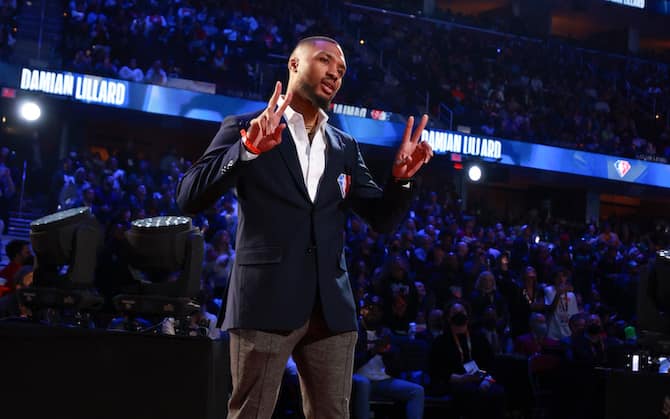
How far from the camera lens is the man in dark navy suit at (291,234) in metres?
2.31

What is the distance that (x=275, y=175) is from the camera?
7.95 feet

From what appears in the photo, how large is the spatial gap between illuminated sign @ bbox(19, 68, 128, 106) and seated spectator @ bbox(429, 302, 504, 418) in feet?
30.7

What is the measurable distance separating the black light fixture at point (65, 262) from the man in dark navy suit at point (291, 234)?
1009mm

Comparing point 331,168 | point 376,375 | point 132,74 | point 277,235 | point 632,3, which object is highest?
point 632,3

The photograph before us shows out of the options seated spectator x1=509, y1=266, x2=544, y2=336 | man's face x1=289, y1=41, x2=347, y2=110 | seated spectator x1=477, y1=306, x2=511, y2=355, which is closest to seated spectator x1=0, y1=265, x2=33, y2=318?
man's face x1=289, y1=41, x2=347, y2=110

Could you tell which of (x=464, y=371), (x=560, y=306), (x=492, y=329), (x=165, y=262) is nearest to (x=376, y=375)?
(x=464, y=371)

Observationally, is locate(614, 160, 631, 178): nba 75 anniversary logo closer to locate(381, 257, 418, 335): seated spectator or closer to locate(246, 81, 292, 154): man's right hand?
locate(381, 257, 418, 335): seated spectator

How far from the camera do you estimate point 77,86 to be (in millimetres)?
15000

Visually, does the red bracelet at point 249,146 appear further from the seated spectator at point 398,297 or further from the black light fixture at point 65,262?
the seated spectator at point 398,297

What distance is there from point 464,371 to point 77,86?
9759 millimetres

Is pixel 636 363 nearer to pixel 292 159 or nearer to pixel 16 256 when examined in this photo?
pixel 292 159

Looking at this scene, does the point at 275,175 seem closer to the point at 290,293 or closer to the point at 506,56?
the point at 290,293

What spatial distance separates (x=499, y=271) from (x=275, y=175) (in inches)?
371

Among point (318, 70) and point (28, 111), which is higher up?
point (28, 111)
